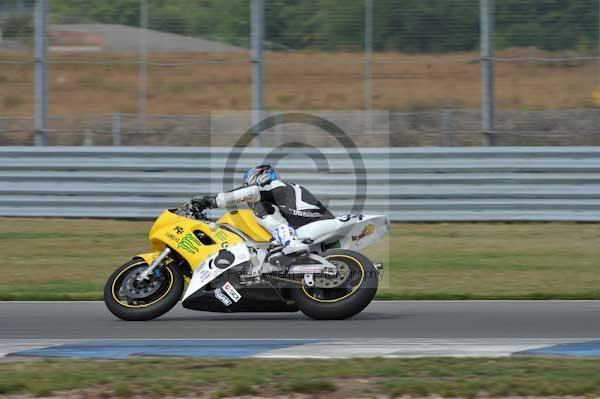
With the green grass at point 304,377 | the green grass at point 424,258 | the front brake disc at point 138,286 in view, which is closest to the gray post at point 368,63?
the green grass at point 424,258

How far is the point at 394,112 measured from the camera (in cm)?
1697

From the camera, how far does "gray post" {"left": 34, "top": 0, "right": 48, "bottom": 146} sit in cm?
1714

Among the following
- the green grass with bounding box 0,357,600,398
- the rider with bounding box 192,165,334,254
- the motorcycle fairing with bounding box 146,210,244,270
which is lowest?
the green grass with bounding box 0,357,600,398

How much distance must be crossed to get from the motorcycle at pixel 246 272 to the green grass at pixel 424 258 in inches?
78.7

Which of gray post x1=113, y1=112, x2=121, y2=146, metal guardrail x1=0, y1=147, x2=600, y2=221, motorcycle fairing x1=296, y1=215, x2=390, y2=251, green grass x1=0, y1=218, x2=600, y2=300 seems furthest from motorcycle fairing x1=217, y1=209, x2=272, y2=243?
gray post x1=113, y1=112, x2=121, y2=146

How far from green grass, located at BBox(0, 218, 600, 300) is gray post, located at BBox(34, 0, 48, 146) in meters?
1.51

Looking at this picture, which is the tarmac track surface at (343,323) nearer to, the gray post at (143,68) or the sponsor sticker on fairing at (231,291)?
the sponsor sticker on fairing at (231,291)

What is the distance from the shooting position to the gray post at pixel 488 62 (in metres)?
16.2

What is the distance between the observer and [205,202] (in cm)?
965

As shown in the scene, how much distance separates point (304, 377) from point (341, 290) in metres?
2.57

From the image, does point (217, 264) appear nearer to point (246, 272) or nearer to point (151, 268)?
point (246, 272)

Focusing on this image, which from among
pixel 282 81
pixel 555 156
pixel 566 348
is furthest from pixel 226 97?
pixel 566 348

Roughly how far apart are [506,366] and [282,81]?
404 inches

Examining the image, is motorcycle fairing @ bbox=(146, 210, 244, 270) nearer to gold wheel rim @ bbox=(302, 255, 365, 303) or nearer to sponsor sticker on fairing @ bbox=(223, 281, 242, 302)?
sponsor sticker on fairing @ bbox=(223, 281, 242, 302)
